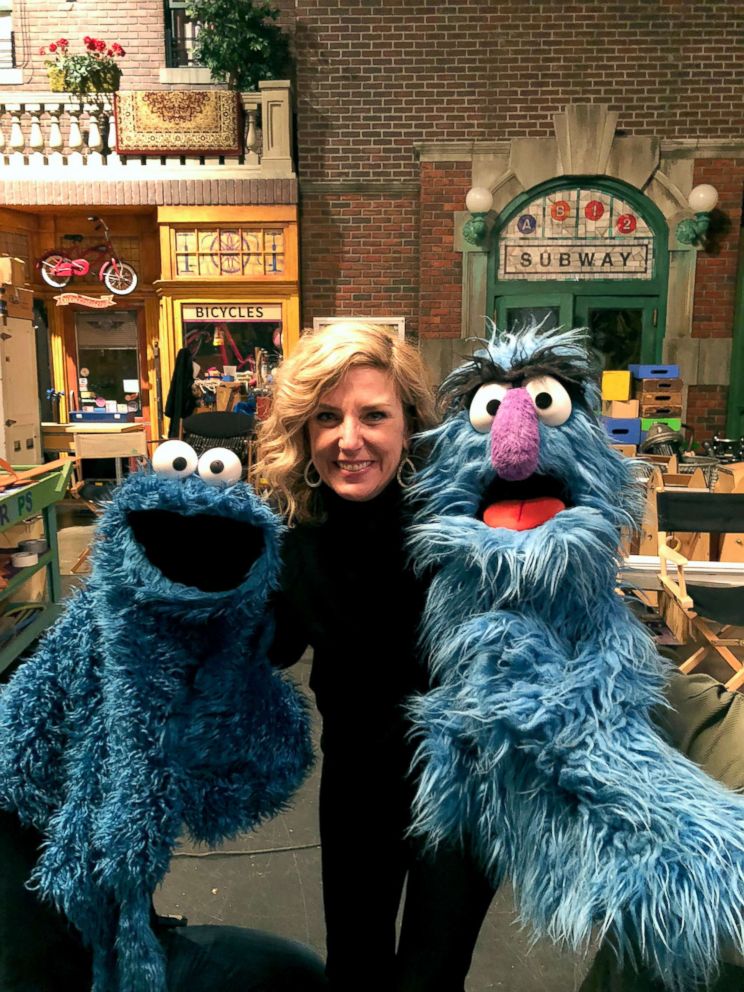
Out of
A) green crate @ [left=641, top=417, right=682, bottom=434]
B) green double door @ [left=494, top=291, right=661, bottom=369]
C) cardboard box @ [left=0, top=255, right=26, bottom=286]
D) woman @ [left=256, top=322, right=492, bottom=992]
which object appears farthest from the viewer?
green double door @ [left=494, top=291, right=661, bottom=369]

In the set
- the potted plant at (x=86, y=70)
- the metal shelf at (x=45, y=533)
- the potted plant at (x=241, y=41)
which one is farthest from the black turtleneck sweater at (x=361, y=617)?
the potted plant at (x=86, y=70)

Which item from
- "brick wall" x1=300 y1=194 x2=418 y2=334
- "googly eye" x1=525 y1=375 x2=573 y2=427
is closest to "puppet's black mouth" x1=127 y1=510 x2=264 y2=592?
"googly eye" x1=525 y1=375 x2=573 y2=427

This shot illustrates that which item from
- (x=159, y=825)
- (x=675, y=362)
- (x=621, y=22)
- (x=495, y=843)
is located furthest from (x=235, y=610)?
(x=621, y=22)

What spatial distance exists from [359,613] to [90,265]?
7.60m

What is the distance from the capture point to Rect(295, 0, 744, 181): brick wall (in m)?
6.68

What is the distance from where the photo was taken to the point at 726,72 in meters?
6.69

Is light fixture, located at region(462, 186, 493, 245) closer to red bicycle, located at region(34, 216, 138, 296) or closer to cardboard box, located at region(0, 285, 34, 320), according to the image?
red bicycle, located at region(34, 216, 138, 296)

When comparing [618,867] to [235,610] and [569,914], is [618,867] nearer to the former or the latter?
[569,914]

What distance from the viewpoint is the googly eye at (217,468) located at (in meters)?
1.02

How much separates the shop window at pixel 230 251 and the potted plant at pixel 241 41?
1288 mm

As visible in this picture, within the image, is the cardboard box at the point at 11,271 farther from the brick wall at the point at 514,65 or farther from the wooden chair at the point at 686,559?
the wooden chair at the point at 686,559

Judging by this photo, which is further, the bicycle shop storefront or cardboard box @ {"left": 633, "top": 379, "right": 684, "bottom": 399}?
the bicycle shop storefront

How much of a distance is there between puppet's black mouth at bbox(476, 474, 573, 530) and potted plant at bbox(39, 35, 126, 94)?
7.31 meters

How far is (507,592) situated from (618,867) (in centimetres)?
33
